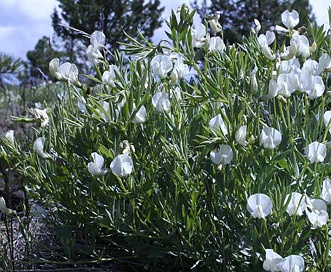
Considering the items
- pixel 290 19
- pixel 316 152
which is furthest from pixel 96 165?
pixel 290 19

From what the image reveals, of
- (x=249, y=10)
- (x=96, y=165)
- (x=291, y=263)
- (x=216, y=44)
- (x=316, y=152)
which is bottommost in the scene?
(x=291, y=263)

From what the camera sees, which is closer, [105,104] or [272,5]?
[105,104]

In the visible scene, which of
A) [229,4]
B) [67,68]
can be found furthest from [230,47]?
[229,4]

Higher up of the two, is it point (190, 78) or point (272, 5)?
point (272, 5)

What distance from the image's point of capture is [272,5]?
860 inches

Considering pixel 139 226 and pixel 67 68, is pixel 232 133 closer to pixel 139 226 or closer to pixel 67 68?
pixel 139 226

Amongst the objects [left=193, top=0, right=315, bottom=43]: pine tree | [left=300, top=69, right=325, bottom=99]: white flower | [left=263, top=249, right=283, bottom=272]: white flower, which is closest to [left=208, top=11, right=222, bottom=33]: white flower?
[left=300, top=69, right=325, bottom=99]: white flower

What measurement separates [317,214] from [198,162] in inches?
17.8

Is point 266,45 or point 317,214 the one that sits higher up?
point 266,45

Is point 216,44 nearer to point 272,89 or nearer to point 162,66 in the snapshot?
point 162,66

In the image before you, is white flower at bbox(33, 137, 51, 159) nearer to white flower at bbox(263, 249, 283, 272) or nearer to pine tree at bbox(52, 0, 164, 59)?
white flower at bbox(263, 249, 283, 272)

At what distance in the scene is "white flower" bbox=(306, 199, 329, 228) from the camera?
1569 millimetres

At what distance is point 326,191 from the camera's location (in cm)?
167

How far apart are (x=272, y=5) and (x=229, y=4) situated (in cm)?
157
